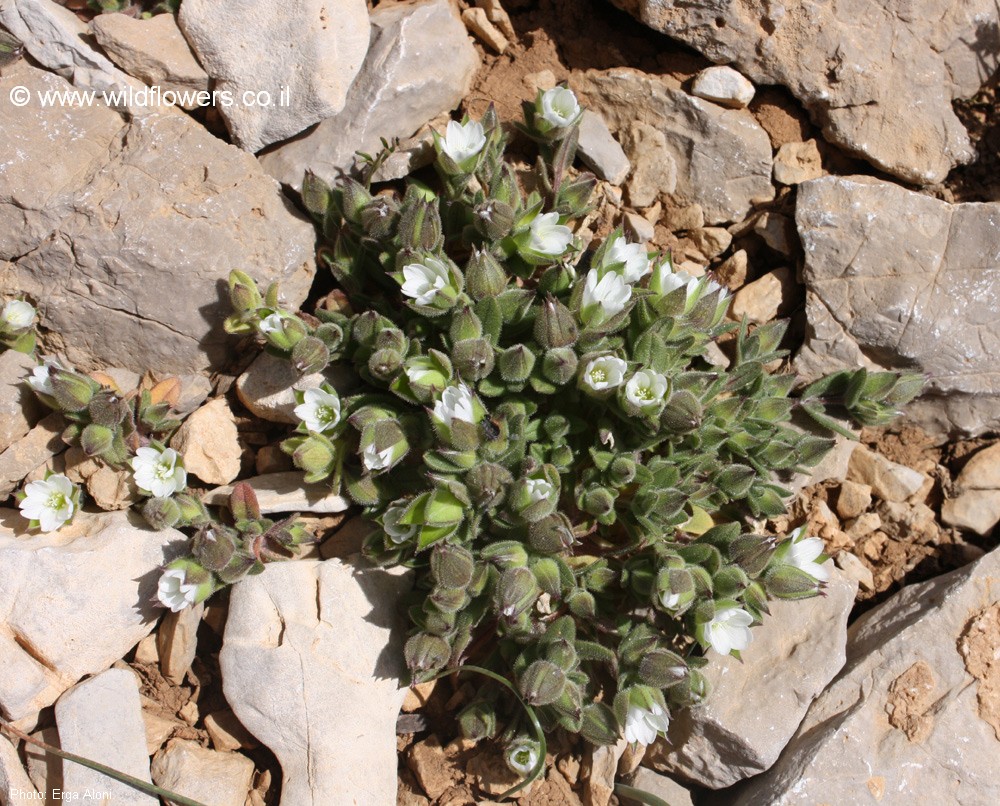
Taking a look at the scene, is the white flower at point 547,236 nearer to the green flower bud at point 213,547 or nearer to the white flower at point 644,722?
the green flower bud at point 213,547

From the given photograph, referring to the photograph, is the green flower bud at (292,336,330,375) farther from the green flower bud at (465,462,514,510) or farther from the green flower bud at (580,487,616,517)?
the green flower bud at (580,487,616,517)

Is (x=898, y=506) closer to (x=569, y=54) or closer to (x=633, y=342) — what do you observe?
(x=633, y=342)

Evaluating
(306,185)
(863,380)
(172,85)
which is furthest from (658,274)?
(172,85)

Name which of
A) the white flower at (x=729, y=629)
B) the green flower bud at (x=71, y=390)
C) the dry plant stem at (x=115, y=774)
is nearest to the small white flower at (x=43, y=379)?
the green flower bud at (x=71, y=390)

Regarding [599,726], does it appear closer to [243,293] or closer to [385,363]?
[385,363]

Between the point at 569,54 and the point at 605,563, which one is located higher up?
the point at 569,54

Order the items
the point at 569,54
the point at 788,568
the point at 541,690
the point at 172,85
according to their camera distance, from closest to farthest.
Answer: the point at 541,690 < the point at 788,568 < the point at 172,85 < the point at 569,54
